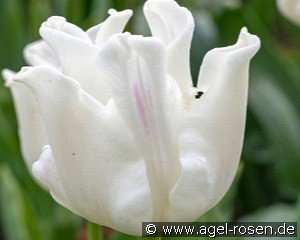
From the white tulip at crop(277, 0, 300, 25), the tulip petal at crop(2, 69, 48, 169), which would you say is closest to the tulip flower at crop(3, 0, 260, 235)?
the tulip petal at crop(2, 69, 48, 169)

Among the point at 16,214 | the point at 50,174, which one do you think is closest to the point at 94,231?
the point at 50,174

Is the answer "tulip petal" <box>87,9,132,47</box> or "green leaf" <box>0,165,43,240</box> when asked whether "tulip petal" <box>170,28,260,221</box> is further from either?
"green leaf" <box>0,165,43,240</box>

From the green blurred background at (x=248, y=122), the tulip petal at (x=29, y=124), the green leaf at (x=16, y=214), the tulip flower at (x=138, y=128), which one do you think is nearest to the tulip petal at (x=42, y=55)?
the tulip petal at (x=29, y=124)

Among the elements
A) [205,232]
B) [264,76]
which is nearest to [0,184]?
[205,232]

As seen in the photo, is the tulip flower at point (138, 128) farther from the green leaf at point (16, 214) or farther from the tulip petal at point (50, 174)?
the green leaf at point (16, 214)

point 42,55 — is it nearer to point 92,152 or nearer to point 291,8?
point 92,152

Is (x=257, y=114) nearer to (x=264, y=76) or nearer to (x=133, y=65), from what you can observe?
(x=264, y=76)

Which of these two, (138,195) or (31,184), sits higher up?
(138,195)
